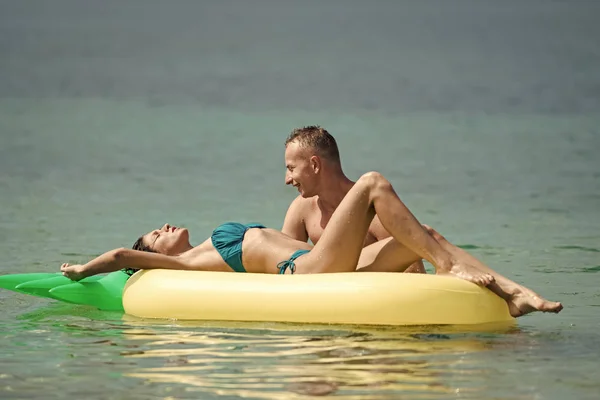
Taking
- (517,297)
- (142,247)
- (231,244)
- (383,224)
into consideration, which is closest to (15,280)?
(142,247)

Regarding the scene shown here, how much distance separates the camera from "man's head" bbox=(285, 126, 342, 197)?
549 cm

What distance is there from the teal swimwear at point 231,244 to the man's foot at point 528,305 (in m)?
1.27

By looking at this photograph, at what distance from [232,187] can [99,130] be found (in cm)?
503

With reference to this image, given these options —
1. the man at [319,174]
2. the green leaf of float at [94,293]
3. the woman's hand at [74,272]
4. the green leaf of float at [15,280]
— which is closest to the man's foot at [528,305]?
the man at [319,174]

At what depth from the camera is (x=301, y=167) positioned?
5.49m

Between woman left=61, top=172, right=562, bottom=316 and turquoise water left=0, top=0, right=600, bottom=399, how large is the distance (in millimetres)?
248

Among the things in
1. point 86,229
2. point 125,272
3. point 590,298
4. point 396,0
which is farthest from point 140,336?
point 396,0

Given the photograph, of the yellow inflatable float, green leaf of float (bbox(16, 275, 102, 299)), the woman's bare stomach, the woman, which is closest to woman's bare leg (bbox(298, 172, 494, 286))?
the woman

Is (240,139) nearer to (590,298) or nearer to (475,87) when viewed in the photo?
(475,87)

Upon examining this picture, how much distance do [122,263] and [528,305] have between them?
6.08 ft

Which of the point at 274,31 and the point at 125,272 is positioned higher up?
the point at 274,31

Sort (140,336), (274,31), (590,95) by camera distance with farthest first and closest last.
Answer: (274,31), (590,95), (140,336)

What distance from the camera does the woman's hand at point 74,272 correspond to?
18.3 ft

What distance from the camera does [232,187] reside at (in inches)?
459
